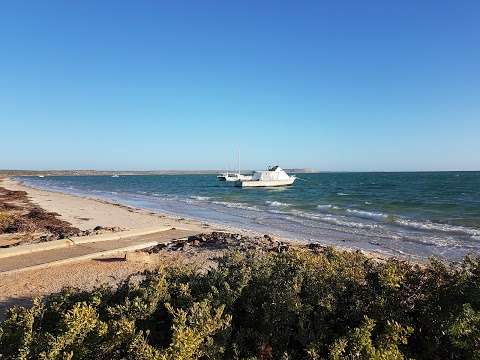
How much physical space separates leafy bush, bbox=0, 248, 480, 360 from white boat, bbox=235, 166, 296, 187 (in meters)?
63.2

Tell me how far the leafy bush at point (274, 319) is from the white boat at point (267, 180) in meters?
63.2

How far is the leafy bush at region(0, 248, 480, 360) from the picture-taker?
3.36 meters

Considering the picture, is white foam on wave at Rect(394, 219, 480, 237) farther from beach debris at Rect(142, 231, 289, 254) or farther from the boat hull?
the boat hull

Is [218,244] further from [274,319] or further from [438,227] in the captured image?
[438,227]

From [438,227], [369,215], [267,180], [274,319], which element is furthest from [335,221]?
[267,180]

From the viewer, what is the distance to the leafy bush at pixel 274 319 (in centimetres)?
336

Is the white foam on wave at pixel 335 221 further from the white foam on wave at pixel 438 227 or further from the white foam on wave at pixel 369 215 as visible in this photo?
the white foam on wave at pixel 369 215

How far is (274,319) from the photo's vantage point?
396 centimetres

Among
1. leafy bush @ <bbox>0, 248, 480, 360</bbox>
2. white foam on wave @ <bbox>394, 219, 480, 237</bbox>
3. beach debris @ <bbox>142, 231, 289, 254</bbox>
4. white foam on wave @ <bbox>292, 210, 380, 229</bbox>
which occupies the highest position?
leafy bush @ <bbox>0, 248, 480, 360</bbox>

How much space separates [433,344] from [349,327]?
2.64 feet

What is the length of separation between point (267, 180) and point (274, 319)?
2590 inches

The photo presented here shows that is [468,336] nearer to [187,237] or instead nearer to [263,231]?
[187,237]

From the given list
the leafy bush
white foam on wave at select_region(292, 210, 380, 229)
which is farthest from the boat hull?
the leafy bush

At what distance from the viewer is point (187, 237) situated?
1394cm
